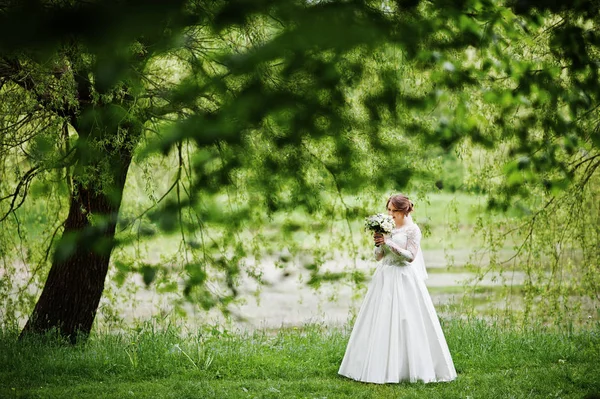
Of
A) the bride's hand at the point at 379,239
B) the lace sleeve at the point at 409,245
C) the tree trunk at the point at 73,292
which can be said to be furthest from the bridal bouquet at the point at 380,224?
the tree trunk at the point at 73,292

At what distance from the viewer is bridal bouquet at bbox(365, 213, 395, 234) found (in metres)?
6.68

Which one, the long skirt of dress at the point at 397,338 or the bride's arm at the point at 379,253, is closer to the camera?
the long skirt of dress at the point at 397,338

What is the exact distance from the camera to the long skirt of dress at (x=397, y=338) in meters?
6.58

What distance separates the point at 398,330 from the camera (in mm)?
6656

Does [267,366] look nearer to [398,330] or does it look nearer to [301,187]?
[398,330]

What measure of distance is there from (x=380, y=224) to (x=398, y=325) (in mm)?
968

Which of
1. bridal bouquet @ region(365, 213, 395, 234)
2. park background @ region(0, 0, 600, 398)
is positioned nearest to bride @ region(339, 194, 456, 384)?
bridal bouquet @ region(365, 213, 395, 234)

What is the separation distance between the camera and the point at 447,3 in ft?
11.7

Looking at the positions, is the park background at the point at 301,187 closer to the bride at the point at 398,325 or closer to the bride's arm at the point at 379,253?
the bride at the point at 398,325

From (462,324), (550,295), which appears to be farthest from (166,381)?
(550,295)

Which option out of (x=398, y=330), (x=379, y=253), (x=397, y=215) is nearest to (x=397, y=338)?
(x=398, y=330)

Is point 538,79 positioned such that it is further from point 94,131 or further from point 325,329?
point 325,329

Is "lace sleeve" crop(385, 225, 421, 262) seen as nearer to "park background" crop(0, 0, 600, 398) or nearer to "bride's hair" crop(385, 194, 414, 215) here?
"bride's hair" crop(385, 194, 414, 215)

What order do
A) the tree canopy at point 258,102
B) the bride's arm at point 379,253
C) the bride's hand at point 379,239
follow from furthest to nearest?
the bride's arm at point 379,253
the bride's hand at point 379,239
the tree canopy at point 258,102
